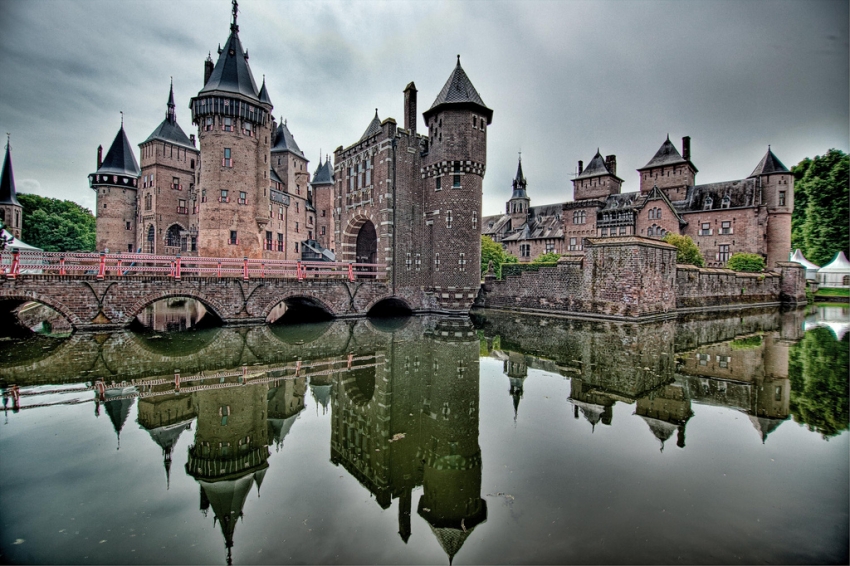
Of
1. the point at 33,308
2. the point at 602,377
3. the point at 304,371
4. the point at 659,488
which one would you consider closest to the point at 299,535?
the point at 659,488

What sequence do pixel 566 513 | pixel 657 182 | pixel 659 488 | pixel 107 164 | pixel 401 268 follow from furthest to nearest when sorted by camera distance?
pixel 657 182
pixel 107 164
pixel 401 268
pixel 659 488
pixel 566 513

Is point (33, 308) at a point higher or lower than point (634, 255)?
lower

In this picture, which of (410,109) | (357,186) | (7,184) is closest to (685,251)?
(410,109)

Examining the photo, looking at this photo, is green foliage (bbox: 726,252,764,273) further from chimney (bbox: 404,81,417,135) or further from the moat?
chimney (bbox: 404,81,417,135)

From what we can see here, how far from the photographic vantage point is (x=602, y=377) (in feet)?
30.5

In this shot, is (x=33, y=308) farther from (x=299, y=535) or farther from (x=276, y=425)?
(x=299, y=535)

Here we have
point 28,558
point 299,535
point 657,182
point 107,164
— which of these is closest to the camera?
point 28,558

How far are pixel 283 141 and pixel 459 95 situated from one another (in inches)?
1362

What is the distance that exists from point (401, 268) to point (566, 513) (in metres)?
19.1

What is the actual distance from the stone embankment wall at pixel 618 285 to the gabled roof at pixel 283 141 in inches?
1343

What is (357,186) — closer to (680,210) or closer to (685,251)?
(685,251)

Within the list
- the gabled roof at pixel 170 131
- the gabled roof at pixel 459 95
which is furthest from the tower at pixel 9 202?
the gabled roof at pixel 459 95

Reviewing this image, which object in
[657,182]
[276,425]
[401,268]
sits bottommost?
[276,425]

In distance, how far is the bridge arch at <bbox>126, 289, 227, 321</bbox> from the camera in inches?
602
